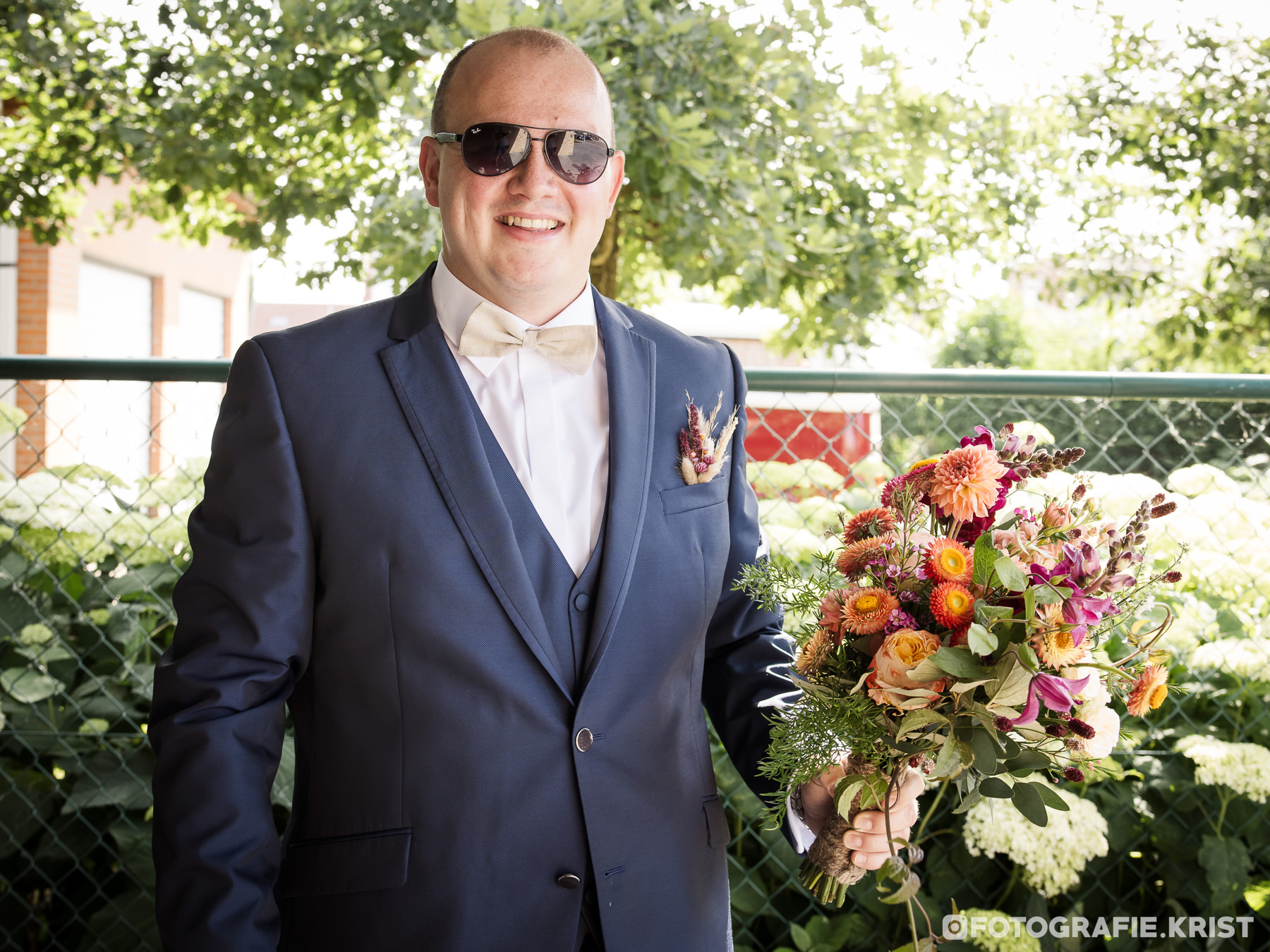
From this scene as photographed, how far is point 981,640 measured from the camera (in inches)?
45.6

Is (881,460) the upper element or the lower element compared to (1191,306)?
lower

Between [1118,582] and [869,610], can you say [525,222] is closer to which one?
[869,610]

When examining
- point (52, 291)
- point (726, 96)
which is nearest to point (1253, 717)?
point (726, 96)

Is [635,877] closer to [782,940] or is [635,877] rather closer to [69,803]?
[782,940]

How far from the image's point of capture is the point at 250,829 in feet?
4.66

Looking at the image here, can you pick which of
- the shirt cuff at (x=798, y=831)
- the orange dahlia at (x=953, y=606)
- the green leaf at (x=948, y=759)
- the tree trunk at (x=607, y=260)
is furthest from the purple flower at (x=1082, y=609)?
the tree trunk at (x=607, y=260)

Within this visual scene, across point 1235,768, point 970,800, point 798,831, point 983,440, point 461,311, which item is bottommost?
point 1235,768

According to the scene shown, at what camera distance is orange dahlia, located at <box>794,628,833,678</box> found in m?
1.36

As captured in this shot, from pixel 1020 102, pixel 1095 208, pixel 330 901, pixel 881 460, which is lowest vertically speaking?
pixel 330 901

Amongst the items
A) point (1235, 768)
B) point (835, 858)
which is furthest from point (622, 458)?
point (1235, 768)

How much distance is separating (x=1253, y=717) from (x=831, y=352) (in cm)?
390

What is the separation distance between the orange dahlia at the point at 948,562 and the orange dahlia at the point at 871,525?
0.10 m

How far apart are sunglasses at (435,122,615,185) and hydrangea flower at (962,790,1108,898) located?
1.68 meters

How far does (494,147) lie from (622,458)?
55 centimetres
